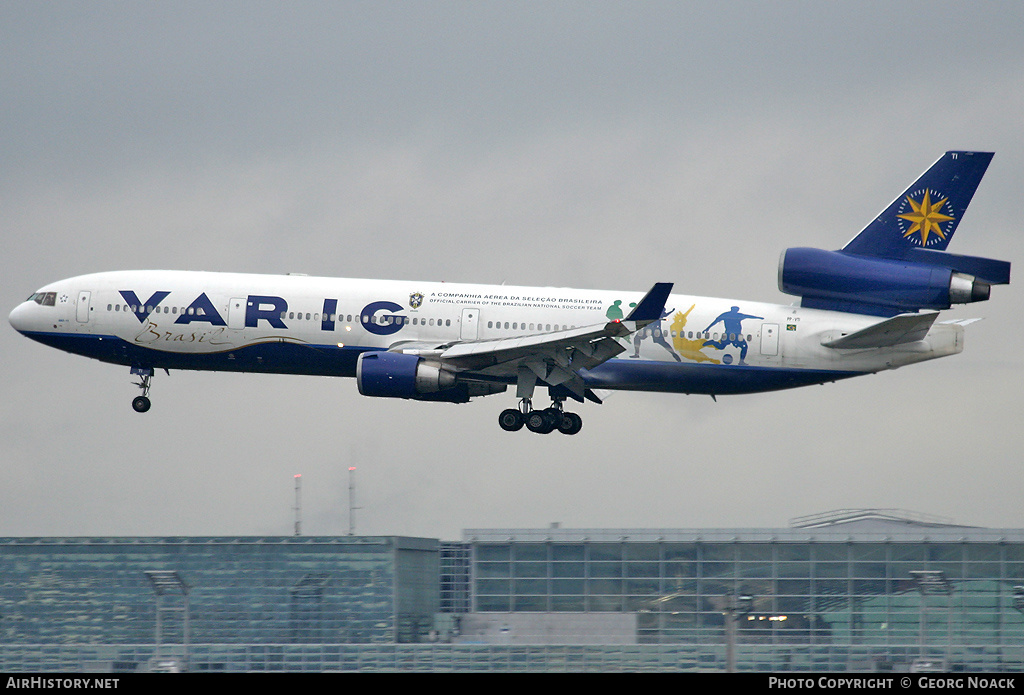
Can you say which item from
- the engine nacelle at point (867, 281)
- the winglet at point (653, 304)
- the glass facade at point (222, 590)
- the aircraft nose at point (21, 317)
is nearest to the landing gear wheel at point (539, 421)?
the winglet at point (653, 304)

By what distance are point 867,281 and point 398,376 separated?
1998 centimetres

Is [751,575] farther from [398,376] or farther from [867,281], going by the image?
[398,376]

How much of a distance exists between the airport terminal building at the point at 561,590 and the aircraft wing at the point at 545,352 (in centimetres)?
1893

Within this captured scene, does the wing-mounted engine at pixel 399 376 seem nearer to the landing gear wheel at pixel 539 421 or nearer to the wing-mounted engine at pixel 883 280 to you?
the landing gear wheel at pixel 539 421

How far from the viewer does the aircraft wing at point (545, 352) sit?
46.0 meters

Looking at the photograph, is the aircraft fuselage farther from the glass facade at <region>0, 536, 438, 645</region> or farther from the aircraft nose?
the glass facade at <region>0, 536, 438, 645</region>

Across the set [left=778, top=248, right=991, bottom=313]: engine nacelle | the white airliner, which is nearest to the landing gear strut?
the white airliner

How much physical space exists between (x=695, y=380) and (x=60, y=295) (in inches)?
1108

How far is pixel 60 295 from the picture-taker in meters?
53.8

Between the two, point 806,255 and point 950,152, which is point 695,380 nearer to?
point 806,255

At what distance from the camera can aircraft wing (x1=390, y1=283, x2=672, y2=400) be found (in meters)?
46.0

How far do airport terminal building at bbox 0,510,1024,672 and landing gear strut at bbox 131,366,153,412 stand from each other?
46.4 feet
